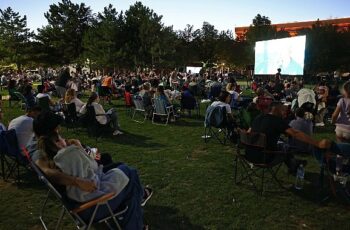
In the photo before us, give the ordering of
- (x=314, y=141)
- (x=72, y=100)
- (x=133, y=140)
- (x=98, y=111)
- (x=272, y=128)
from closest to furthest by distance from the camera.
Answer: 1. (x=314, y=141)
2. (x=272, y=128)
3. (x=98, y=111)
4. (x=133, y=140)
5. (x=72, y=100)

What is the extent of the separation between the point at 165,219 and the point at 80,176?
1576mm

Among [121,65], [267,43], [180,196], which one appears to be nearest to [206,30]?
[121,65]

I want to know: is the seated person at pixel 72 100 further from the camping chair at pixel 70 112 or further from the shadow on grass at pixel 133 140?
the shadow on grass at pixel 133 140

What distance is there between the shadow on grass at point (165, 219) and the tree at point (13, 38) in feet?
184

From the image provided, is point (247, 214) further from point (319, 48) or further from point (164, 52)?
point (319, 48)

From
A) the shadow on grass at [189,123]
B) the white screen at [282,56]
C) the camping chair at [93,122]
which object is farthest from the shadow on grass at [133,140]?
the white screen at [282,56]

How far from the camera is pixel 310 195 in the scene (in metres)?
5.39

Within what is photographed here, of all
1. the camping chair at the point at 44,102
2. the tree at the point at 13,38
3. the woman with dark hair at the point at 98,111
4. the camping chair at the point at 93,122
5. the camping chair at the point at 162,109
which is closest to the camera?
the camping chair at the point at 93,122

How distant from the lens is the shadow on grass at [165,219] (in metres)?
4.42

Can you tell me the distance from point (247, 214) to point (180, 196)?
3.65 feet

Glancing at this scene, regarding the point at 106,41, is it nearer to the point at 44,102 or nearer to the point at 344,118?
the point at 44,102

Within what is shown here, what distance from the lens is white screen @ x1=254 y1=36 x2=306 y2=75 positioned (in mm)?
24609

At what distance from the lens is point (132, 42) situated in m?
50.1

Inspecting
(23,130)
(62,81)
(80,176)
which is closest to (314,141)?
(80,176)
